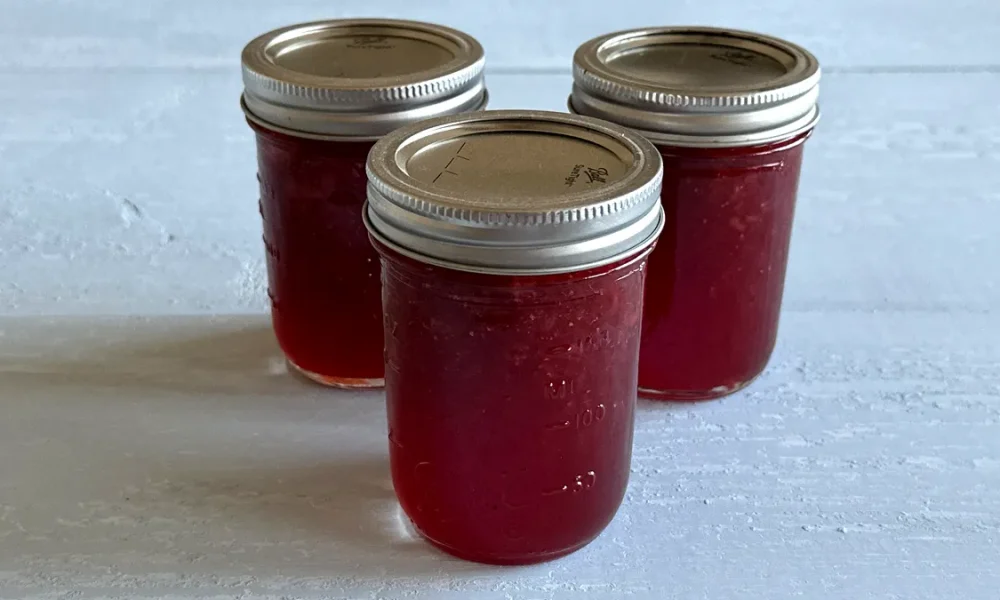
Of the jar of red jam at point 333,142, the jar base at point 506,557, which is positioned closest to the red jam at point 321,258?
the jar of red jam at point 333,142

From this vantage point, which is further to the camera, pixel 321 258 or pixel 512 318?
pixel 321 258

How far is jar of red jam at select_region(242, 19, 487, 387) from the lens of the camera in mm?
997

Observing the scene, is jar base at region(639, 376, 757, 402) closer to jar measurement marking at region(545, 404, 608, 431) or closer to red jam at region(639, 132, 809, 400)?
red jam at region(639, 132, 809, 400)

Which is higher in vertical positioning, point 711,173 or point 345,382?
point 711,173

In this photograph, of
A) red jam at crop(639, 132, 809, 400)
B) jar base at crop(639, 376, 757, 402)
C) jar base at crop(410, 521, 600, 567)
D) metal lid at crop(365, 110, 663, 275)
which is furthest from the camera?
jar base at crop(639, 376, 757, 402)

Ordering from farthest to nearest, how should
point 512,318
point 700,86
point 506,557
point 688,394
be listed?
point 688,394 < point 700,86 < point 506,557 < point 512,318

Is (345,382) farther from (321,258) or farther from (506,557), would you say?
(506,557)

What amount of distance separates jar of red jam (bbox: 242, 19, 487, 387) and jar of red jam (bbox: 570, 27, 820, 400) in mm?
152

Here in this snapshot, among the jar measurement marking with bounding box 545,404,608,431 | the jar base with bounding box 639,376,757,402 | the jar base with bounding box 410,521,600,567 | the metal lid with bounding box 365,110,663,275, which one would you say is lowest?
the jar base with bounding box 410,521,600,567

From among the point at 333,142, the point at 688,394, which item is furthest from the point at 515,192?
the point at 688,394

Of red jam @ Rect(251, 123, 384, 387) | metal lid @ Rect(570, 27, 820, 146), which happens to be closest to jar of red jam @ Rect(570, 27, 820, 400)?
metal lid @ Rect(570, 27, 820, 146)

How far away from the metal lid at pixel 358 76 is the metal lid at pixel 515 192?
0.09 meters

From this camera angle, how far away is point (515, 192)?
0.83m

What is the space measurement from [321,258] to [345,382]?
0.48 ft
